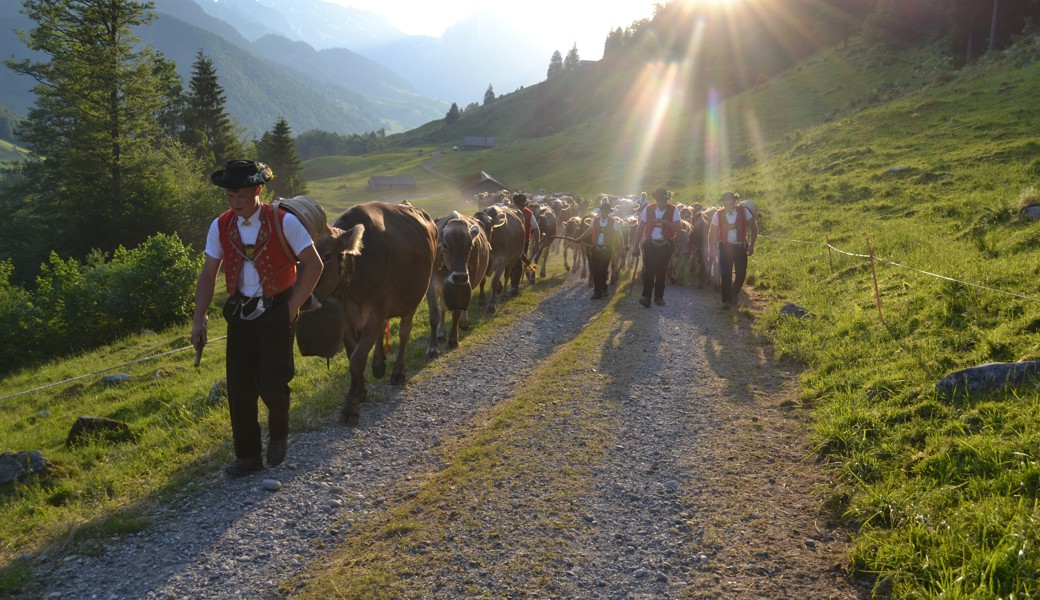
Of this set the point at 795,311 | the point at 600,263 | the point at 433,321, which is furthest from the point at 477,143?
the point at 433,321

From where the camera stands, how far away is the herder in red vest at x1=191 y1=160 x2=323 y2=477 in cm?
483

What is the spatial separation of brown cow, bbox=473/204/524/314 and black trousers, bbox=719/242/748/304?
15.9ft

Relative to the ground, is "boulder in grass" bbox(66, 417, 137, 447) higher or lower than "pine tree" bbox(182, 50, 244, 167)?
lower

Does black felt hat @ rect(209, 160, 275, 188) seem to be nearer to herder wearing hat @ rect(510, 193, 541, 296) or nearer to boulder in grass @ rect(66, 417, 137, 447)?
boulder in grass @ rect(66, 417, 137, 447)

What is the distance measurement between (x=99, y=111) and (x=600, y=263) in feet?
103

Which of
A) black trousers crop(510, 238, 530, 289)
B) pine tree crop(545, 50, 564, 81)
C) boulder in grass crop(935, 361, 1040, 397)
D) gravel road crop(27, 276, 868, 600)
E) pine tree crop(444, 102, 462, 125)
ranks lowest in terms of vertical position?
gravel road crop(27, 276, 868, 600)

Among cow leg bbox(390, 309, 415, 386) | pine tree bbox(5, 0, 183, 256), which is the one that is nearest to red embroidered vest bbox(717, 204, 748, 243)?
cow leg bbox(390, 309, 415, 386)

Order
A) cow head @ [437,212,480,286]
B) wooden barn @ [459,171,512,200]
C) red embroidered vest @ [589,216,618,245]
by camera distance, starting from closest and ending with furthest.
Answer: cow head @ [437,212,480,286]
red embroidered vest @ [589,216,618,245]
wooden barn @ [459,171,512,200]

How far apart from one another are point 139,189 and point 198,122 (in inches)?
971

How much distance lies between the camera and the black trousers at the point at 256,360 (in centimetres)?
498

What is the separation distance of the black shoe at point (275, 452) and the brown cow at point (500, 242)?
7.48m

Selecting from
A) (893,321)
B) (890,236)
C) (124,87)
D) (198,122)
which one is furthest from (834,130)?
(198,122)

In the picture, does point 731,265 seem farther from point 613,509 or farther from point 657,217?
point 613,509

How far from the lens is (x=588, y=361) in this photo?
9422 millimetres
